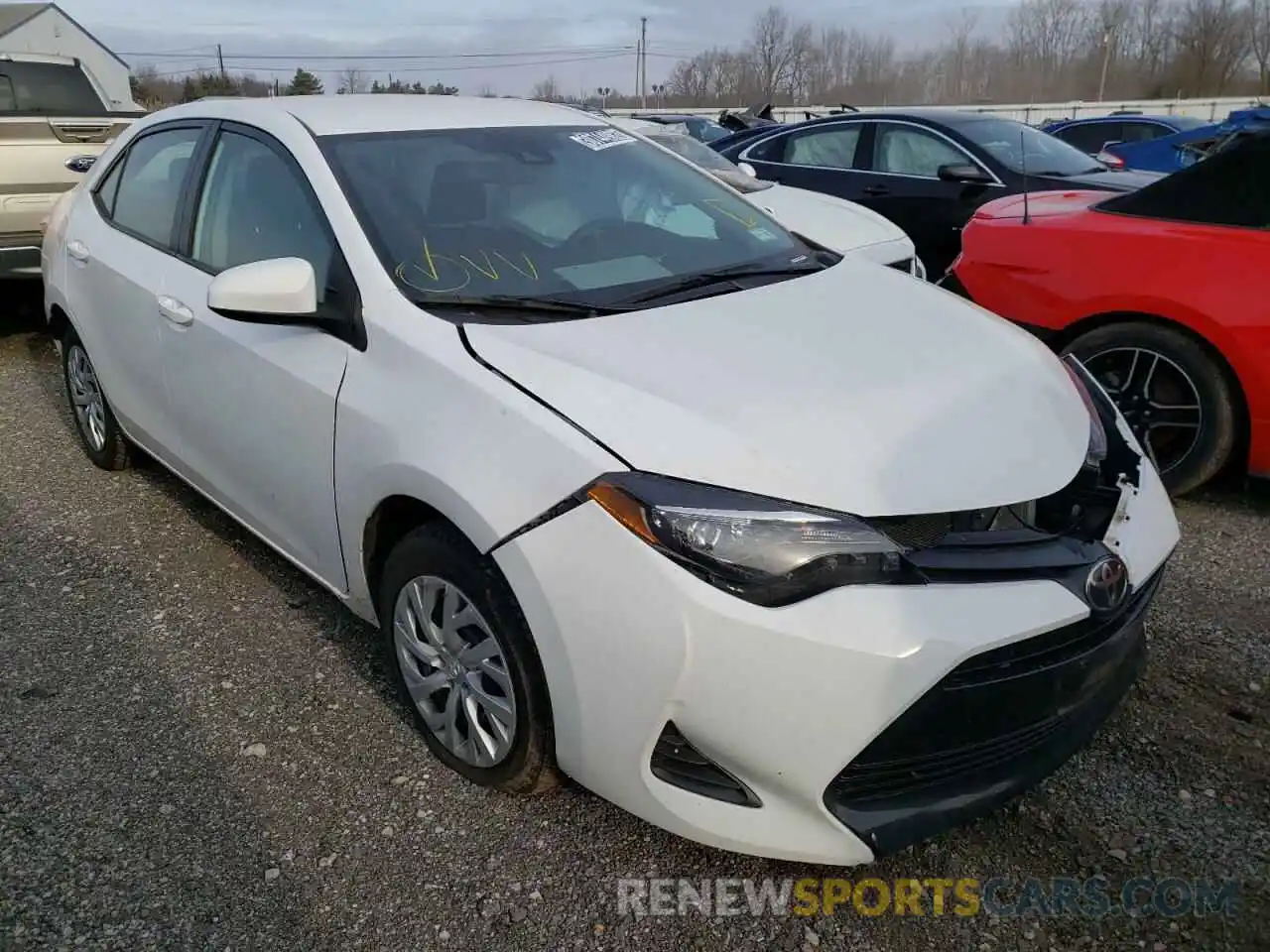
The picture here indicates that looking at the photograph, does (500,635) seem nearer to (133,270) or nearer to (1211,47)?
(133,270)

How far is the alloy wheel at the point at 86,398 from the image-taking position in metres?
4.34

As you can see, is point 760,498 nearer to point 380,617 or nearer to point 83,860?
point 380,617

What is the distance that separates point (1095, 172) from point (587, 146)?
5307mm

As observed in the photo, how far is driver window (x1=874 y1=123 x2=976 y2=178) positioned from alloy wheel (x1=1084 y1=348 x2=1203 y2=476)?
3.54 m

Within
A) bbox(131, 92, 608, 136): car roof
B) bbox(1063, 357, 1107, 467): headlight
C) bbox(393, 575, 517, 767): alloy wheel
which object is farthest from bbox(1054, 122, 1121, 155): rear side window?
bbox(393, 575, 517, 767): alloy wheel

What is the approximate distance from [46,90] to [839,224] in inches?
266

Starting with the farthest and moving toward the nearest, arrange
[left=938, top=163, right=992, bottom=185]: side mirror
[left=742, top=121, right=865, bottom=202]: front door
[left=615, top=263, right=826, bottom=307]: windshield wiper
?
[left=742, top=121, right=865, bottom=202]: front door, [left=938, top=163, right=992, bottom=185]: side mirror, [left=615, top=263, right=826, bottom=307]: windshield wiper

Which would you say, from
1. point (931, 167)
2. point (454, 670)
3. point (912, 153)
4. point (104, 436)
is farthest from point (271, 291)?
point (912, 153)

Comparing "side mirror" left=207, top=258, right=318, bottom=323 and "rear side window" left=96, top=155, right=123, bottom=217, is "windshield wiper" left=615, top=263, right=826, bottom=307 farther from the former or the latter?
"rear side window" left=96, top=155, right=123, bottom=217

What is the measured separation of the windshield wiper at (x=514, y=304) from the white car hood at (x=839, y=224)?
2603 mm

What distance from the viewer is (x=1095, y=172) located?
23.7ft

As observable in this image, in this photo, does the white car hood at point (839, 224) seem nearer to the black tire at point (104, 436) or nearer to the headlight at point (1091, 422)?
the headlight at point (1091, 422)

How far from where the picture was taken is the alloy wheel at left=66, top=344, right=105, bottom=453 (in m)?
→ 4.34

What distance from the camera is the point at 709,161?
24.5ft
